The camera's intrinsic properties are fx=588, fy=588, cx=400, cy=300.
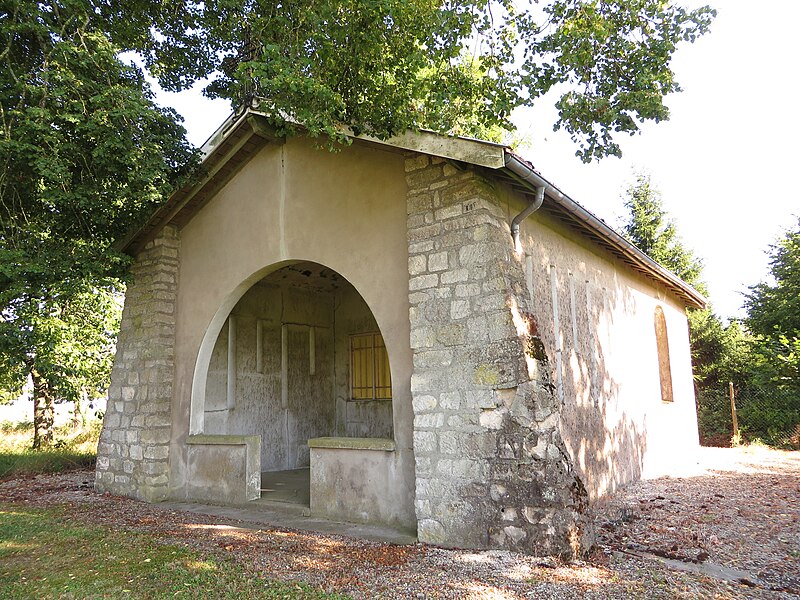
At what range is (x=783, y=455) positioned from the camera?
12.3 m

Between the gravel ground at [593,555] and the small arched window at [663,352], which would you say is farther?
the small arched window at [663,352]

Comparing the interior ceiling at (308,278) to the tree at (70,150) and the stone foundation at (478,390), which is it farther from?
the stone foundation at (478,390)

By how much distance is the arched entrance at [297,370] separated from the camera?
950cm

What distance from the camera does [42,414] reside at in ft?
46.9

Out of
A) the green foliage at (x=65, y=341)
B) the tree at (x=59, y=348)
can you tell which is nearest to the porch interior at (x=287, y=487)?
the green foliage at (x=65, y=341)

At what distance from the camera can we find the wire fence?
14.1 metres

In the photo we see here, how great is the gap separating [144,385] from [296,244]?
317 cm

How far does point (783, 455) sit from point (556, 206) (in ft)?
31.2

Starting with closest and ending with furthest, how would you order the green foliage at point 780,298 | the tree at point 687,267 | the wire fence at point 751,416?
the wire fence at point 751,416
the green foliage at point 780,298
the tree at point 687,267

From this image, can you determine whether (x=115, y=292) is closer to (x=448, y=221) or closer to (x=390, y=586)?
(x=448, y=221)

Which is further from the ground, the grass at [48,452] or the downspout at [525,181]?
the downspout at [525,181]

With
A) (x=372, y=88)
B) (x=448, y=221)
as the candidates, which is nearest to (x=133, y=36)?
(x=372, y=88)

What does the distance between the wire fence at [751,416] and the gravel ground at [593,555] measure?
24.1 ft

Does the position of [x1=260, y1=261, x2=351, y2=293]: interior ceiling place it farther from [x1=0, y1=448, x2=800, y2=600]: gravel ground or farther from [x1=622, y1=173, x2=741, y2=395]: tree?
[x1=622, y1=173, x2=741, y2=395]: tree
